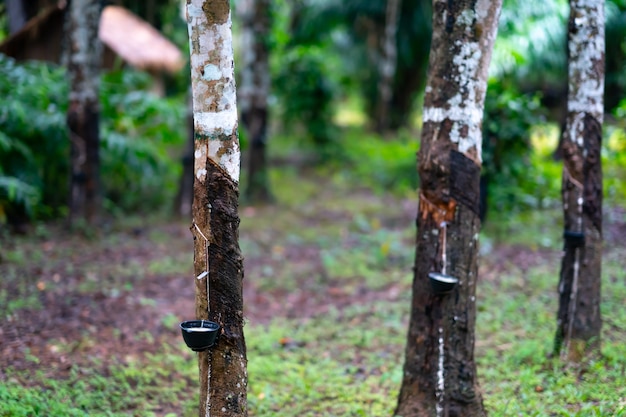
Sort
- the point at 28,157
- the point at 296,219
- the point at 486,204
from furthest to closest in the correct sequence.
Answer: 1. the point at 296,219
2. the point at 486,204
3. the point at 28,157

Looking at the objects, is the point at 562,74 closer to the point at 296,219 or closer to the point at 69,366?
the point at 296,219

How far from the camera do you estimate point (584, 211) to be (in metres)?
4.10

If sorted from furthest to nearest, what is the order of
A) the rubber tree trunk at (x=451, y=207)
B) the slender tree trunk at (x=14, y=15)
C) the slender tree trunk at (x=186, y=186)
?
1. the slender tree trunk at (x=14, y=15)
2. the slender tree trunk at (x=186, y=186)
3. the rubber tree trunk at (x=451, y=207)

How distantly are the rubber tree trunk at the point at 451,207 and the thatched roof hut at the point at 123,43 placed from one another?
1031cm

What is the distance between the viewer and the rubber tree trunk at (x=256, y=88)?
957 centimetres

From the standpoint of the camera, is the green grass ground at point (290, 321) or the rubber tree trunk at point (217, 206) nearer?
the rubber tree trunk at point (217, 206)

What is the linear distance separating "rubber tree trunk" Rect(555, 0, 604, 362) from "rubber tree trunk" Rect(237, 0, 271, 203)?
20.9 feet

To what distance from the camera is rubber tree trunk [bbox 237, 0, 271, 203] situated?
9570 millimetres

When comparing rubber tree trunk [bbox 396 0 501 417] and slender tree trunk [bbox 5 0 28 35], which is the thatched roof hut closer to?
slender tree trunk [bbox 5 0 28 35]

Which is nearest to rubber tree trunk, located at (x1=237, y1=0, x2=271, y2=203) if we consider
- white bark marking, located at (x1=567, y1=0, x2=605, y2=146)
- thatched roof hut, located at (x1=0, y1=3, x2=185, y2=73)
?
thatched roof hut, located at (x1=0, y1=3, x2=185, y2=73)

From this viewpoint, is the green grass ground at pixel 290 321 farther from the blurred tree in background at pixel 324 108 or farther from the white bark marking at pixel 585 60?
the white bark marking at pixel 585 60

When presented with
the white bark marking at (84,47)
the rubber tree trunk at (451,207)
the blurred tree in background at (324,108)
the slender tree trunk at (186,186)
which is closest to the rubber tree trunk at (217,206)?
the rubber tree trunk at (451,207)

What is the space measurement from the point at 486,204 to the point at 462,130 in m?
4.49

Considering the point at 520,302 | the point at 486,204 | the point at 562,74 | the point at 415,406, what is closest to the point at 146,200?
the point at 486,204
